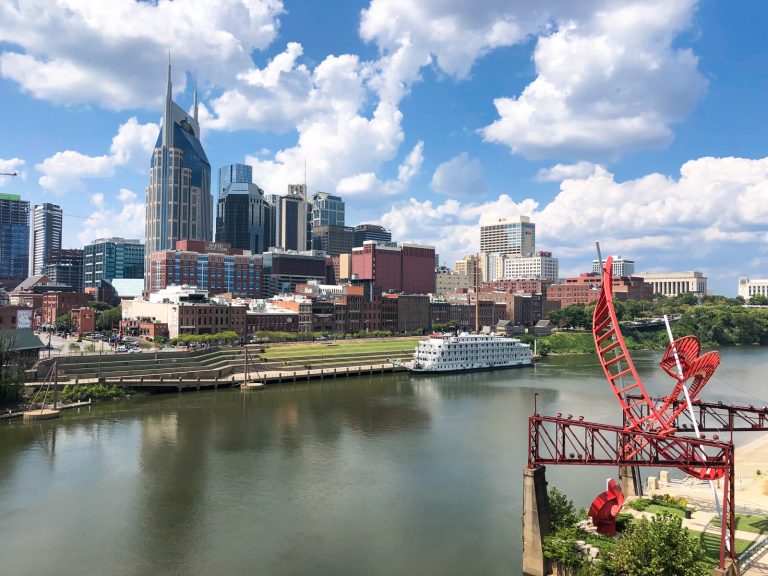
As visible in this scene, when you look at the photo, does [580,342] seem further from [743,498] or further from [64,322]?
[64,322]

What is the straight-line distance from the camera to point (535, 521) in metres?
34.0

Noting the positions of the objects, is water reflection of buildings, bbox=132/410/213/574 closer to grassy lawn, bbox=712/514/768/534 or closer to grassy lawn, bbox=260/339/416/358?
grassy lawn, bbox=712/514/768/534

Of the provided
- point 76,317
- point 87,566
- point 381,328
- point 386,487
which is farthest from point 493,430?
point 76,317

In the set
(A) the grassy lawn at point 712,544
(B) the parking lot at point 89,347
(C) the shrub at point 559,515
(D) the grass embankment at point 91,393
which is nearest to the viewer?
(A) the grassy lawn at point 712,544

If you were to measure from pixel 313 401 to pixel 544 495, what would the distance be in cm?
5778

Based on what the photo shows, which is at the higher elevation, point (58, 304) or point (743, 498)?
point (58, 304)

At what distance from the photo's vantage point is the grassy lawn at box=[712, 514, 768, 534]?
36.5m

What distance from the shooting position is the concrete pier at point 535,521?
33.8 meters

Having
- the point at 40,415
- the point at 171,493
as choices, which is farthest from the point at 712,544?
the point at 40,415

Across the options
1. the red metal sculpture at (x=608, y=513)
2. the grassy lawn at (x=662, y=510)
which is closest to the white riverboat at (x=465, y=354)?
the grassy lawn at (x=662, y=510)

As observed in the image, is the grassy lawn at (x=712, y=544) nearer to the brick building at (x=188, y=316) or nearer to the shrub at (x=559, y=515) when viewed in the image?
the shrub at (x=559, y=515)

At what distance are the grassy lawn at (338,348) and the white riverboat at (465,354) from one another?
15304 millimetres

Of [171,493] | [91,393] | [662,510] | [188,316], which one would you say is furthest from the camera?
[188,316]

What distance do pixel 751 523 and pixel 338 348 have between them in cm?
10592
